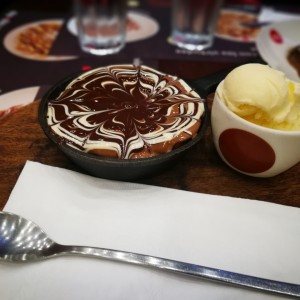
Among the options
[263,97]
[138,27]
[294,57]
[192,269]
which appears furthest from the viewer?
[138,27]

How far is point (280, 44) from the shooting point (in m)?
1.58

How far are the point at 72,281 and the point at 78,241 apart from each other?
9cm

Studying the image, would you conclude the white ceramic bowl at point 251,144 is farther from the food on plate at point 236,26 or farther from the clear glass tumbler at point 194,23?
the food on plate at point 236,26

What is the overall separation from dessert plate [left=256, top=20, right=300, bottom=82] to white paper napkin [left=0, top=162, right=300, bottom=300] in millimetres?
783

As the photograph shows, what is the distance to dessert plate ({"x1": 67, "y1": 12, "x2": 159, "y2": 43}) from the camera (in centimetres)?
178

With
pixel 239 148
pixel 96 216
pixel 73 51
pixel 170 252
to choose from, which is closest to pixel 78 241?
pixel 96 216

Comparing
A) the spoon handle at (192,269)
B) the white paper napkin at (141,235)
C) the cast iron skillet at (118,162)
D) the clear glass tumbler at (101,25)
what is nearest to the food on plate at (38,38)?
the clear glass tumbler at (101,25)

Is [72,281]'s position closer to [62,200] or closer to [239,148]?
[62,200]

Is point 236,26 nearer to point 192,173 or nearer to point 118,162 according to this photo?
point 192,173

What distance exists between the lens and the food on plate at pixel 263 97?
31.4 inches

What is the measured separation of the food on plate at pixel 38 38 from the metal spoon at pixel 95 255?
1082 mm

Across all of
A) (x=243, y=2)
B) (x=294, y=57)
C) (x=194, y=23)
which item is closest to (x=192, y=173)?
(x=294, y=57)

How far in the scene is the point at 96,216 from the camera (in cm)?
78

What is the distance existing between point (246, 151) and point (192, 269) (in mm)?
330
